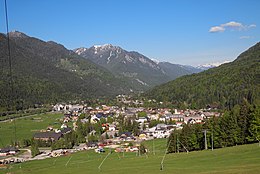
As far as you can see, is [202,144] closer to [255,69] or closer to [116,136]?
[116,136]

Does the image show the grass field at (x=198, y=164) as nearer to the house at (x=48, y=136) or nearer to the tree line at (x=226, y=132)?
the tree line at (x=226, y=132)

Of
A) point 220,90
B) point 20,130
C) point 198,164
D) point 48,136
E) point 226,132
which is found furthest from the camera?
point 220,90

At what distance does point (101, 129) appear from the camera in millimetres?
71188

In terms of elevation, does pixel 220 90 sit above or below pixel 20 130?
above

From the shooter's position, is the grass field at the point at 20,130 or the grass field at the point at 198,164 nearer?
the grass field at the point at 198,164

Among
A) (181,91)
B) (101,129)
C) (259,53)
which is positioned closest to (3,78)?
(181,91)

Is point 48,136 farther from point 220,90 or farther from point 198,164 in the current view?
point 220,90

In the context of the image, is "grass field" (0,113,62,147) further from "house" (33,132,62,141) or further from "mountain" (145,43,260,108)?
"mountain" (145,43,260,108)

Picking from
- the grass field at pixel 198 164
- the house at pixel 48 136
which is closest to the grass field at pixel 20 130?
the house at pixel 48 136

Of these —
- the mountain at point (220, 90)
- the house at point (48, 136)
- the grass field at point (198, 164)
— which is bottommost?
the house at point (48, 136)

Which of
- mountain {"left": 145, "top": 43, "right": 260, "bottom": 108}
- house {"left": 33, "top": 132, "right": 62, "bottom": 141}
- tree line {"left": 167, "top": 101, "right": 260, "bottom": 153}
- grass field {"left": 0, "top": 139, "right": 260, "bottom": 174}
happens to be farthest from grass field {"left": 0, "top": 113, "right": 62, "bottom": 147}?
mountain {"left": 145, "top": 43, "right": 260, "bottom": 108}

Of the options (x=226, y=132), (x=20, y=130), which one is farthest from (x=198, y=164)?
(x=20, y=130)

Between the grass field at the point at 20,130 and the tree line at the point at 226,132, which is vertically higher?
the tree line at the point at 226,132

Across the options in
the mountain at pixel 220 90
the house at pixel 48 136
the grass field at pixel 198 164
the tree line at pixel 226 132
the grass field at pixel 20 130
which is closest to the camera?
the grass field at pixel 198 164
